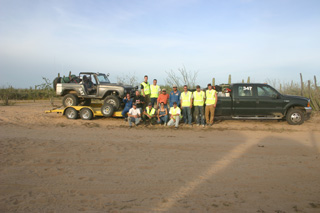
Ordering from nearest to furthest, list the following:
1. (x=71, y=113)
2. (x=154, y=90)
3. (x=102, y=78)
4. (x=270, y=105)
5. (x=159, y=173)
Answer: (x=159, y=173) → (x=270, y=105) → (x=154, y=90) → (x=71, y=113) → (x=102, y=78)

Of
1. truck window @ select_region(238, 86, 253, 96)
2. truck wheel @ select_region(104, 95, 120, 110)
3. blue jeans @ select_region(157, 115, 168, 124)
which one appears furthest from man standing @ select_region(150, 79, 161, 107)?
truck window @ select_region(238, 86, 253, 96)

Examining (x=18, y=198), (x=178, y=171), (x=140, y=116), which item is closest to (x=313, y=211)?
(x=178, y=171)

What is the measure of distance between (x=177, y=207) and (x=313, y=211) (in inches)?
73.1

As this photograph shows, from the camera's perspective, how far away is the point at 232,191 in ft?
13.7

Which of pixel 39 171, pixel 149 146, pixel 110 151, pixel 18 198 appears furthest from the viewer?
pixel 149 146

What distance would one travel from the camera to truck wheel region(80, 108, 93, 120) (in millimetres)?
12672

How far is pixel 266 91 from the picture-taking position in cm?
1164

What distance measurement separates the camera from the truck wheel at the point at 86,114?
499 inches

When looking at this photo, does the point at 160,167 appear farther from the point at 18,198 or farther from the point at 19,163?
the point at 19,163

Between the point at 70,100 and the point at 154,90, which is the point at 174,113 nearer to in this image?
the point at 154,90

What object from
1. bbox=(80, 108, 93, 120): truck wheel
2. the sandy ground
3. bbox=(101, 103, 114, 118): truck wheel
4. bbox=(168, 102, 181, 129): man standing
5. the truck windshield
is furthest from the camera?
the truck windshield

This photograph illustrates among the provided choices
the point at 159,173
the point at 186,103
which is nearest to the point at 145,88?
the point at 186,103

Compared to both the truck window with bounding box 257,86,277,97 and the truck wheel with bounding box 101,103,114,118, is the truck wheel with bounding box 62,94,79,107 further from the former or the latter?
the truck window with bounding box 257,86,277,97

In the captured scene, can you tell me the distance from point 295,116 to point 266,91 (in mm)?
1672
